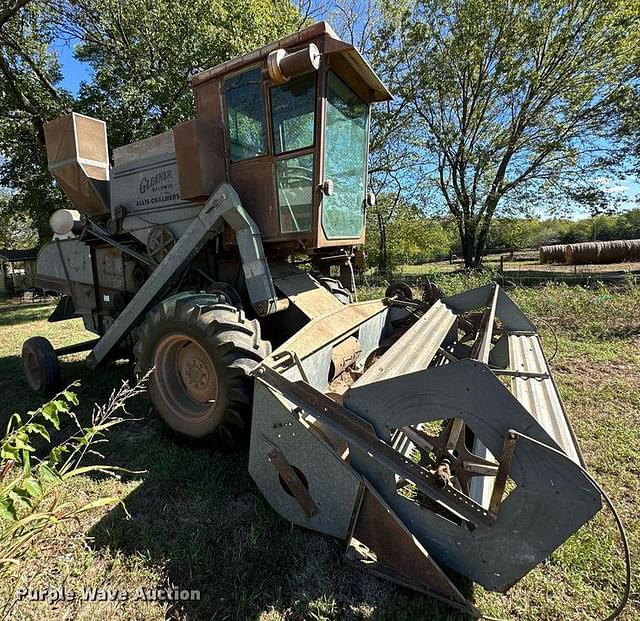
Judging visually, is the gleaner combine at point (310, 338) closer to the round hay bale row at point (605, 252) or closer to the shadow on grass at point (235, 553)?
the shadow on grass at point (235, 553)

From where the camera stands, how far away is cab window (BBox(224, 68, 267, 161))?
3.27 m

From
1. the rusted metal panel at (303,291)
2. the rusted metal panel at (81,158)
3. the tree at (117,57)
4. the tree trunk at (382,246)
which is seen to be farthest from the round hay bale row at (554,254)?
the rusted metal panel at (81,158)

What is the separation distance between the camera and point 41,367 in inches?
164

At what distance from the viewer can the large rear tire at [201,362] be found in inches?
103

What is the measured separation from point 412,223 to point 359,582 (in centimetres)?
1800

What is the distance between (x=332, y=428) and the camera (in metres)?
1.90

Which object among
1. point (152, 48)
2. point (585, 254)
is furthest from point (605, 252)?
point (152, 48)

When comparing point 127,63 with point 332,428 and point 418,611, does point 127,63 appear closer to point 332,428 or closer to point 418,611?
point 332,428

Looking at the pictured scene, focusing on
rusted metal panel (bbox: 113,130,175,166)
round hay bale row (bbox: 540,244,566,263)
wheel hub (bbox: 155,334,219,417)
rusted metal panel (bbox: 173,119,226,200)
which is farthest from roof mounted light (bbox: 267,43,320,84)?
round hay bale row (bbox: 540,244,566,263)

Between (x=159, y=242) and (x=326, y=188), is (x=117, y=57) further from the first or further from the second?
(x=326, y=188)

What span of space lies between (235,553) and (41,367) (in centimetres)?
336

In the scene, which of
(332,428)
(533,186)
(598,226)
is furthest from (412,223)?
(598,226)

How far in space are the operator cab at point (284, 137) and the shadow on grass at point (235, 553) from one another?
1993 mm

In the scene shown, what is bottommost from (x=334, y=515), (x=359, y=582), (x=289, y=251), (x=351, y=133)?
(x=359, y=582)
